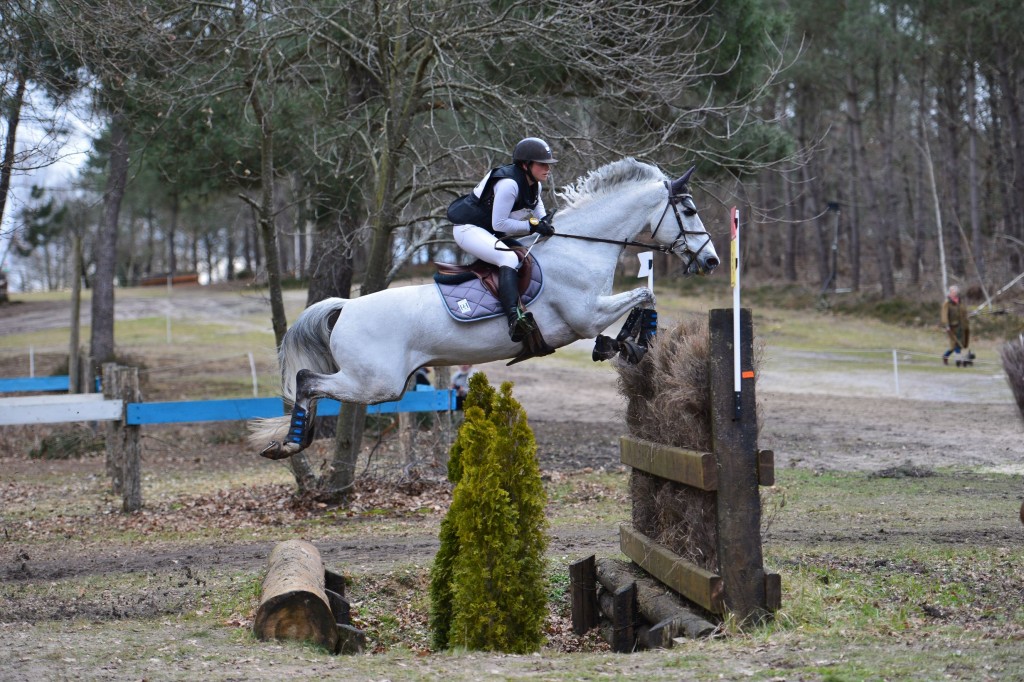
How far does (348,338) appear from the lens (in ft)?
20.1

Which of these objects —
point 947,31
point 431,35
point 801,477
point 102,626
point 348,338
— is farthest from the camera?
point 947,31

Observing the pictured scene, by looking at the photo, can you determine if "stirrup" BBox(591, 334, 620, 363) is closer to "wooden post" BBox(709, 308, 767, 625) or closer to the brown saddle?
the brown saddle

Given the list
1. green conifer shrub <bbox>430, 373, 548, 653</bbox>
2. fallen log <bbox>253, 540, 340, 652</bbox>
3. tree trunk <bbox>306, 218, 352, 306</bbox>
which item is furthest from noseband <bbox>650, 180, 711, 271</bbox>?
tree trunk <bbox>306, 218, 352, 306</bbox>

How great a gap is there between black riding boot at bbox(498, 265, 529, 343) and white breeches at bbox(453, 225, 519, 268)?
0.21ft

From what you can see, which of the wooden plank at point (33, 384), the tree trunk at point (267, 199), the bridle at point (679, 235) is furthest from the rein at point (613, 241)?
the wooden plank at point (33, 384)

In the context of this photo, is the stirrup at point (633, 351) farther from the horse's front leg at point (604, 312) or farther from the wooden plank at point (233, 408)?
the wooden plank at point (233, 408)

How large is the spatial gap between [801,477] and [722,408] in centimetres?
647

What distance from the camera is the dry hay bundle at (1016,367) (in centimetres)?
451

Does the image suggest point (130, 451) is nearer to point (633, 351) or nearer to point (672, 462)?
point (633, 351)

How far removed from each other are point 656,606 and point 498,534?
3.59ft

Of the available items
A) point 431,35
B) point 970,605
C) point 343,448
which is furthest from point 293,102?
point 970,605

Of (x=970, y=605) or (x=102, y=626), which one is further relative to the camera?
(x=102, y=626)

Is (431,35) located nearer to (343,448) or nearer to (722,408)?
(343,448)

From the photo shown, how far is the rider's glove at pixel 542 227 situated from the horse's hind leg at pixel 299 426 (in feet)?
5.66
